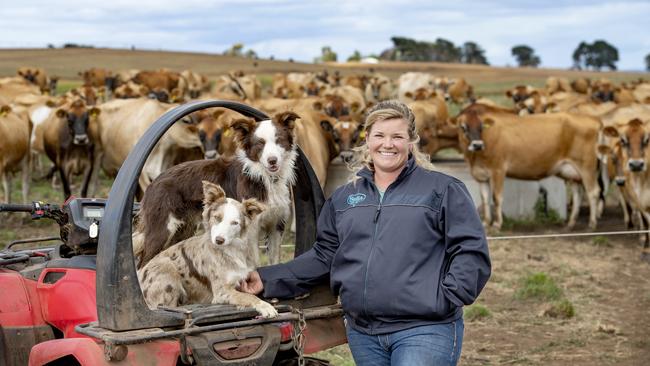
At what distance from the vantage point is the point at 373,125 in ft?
15.1

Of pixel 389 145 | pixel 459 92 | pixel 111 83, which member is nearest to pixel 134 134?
pixel 389 145

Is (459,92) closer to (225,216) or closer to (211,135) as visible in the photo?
(211,135)

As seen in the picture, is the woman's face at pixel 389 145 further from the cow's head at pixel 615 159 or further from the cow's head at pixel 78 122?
the cow's head at pixel 78 122

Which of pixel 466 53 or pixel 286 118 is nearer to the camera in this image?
pixel 286 118

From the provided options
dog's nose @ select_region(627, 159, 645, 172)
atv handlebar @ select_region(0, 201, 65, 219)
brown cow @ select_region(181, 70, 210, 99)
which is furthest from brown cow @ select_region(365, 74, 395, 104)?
atv handlebar @ select_region(0, 201, 65, 219)

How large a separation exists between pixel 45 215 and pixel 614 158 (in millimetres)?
10315

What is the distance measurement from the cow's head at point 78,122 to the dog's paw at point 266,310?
39.0 ft

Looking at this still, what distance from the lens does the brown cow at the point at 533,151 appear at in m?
15.3

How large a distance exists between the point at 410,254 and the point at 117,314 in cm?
128

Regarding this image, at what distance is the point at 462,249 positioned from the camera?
4.27 metres

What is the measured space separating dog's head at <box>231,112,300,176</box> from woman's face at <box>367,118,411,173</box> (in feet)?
5.31

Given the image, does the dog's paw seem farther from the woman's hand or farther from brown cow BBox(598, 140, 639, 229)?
brown cow BBox(598, 140, 639, 229)

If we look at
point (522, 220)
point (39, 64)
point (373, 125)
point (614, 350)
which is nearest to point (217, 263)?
point (373, 125)

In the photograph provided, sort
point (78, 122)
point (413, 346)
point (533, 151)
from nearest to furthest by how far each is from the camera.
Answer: point (413, 346) < point (533, 151) < point (78, 122)
